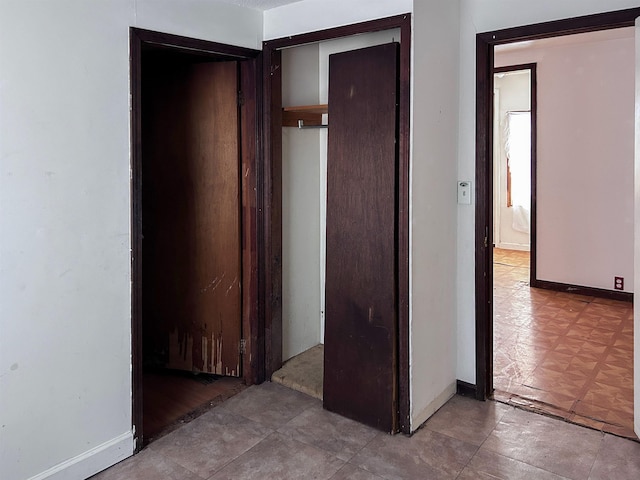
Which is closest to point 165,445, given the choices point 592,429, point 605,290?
point 592,429

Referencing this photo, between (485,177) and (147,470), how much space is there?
2.27 m

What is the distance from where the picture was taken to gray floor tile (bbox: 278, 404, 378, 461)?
253cm

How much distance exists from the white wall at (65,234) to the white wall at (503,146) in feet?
20.5

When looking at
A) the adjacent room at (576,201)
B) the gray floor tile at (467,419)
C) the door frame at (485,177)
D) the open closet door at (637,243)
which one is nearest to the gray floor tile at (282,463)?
the gray floor tile at (467,419)

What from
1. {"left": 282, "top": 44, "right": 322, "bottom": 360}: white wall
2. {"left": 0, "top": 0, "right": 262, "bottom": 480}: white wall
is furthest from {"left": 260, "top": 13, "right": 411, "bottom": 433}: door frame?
{"left": 0, "top": 0, "right": 262, "bottom": 480}: white wall

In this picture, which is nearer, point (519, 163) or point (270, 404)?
point (270, 404)

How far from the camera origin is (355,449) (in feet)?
8.24

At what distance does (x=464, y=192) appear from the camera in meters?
2.98

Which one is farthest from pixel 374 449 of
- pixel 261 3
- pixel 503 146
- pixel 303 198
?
pixel 503 146

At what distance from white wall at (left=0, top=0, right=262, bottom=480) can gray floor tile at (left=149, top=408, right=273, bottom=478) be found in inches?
9.1

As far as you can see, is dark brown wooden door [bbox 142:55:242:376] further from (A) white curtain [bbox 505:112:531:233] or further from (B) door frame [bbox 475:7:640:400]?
(A) white curtain [bbox 505:112:531:233]

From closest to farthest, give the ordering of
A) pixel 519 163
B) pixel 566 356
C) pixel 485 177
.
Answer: pixel 485 177 → pixel 566 356 → pixel 519 163

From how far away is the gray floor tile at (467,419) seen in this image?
2.65 metres

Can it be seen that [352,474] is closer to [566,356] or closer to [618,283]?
[566,356]
